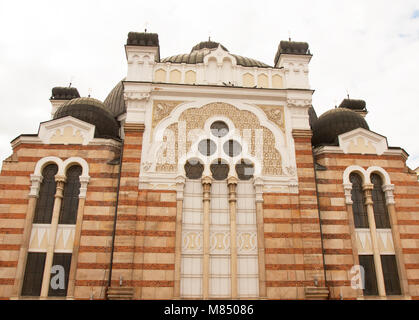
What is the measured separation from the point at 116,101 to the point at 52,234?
10874 mm

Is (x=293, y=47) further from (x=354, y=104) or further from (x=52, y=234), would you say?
(x=52, y=234)

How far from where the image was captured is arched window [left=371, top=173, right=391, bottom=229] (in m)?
14.8

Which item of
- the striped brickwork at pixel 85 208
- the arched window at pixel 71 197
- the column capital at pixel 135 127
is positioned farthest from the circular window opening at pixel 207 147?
the arched window at pixel 71 197

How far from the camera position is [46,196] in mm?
14180

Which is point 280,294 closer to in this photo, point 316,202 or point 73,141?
point 316,202

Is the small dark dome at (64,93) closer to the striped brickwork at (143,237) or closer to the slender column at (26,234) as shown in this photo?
the slender column at (26,234)

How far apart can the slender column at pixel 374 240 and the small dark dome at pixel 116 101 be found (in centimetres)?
1369

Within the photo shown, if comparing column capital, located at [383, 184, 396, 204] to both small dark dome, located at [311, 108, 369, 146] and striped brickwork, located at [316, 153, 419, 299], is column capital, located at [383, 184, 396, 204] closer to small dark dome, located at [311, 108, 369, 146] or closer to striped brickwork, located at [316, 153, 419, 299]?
striped brickwork, located at [316, 153, 419, 299]

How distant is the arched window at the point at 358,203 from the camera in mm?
14711

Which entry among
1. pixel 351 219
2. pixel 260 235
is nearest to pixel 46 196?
pixel 260 235
